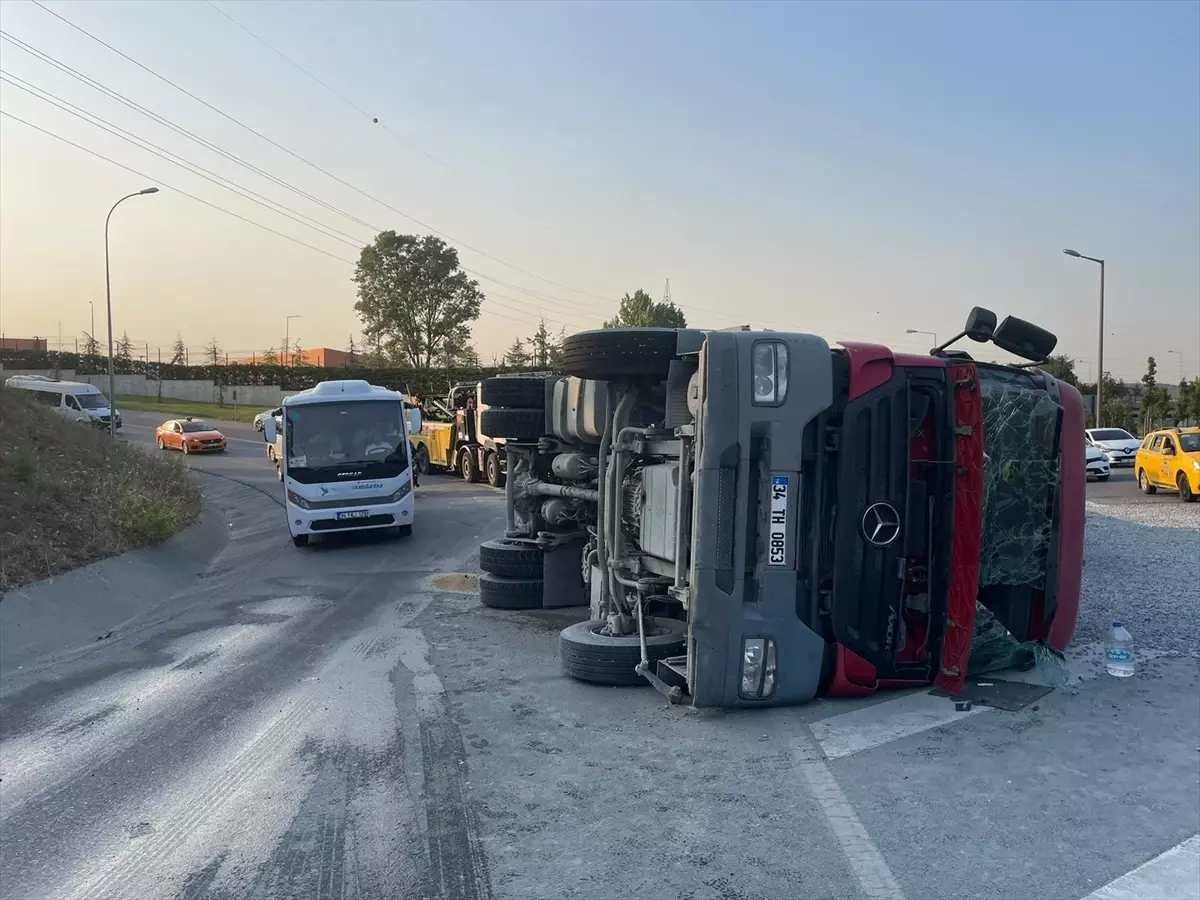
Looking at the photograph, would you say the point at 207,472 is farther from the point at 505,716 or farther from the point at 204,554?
the point at 505,716

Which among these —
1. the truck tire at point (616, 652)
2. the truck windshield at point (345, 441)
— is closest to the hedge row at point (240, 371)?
the truck windshield at point (345, 441)

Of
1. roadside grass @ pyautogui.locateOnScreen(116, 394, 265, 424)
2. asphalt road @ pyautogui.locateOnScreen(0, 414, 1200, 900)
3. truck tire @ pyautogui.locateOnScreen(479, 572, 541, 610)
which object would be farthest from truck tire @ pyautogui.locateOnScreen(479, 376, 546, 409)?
roadside grass @ pyautogui.locateOnScreen(116, 394, 265, 424)

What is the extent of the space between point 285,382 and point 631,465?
65955 mm

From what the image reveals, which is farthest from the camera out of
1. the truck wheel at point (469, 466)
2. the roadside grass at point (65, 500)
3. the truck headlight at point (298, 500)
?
the truck wheel at point (469, 466)

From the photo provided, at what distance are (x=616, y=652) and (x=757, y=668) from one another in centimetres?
118

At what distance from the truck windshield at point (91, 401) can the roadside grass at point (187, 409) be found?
14856 millimetres

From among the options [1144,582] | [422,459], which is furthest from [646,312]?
[1144,582]

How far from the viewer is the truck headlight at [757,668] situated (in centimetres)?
545

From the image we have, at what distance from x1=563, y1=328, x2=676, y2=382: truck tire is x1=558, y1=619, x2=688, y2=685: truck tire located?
1.77 m

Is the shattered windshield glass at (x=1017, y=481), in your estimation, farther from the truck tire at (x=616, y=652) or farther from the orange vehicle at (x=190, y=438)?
the orange vehicle at (x=190, y=438)

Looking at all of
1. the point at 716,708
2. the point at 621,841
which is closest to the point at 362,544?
the point at 716,708

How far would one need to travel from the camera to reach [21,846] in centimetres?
420

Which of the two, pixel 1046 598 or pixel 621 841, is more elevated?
pixel 1046 598

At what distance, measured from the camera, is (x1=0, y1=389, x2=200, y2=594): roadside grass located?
34.4 feet
